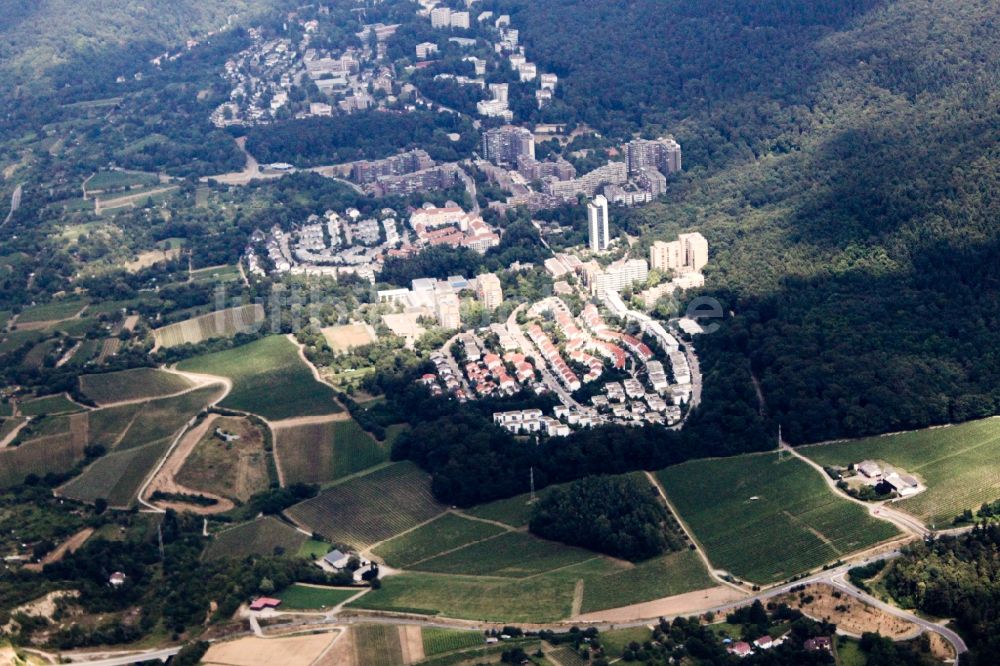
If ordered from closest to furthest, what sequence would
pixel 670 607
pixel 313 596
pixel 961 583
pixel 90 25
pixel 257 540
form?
pixel 961 583 → pixel 670 607 → pixel 313 596 → pixel 257 540 → pixel 90 25

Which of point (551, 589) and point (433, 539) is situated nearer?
point (551, 589)

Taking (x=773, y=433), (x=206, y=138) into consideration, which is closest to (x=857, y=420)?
(x=773, y=433)

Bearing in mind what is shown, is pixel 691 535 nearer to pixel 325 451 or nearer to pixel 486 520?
pixel 486 520

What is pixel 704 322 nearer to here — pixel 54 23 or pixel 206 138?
pixel 206 138

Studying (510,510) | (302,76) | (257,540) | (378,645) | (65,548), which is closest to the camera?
(378,645)

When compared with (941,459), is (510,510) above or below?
below

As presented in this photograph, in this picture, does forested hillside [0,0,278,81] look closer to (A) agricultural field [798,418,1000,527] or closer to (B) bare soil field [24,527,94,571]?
(B) bare soil field [24,527,94,571]

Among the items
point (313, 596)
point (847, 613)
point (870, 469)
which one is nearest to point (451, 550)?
point (313, 596)
